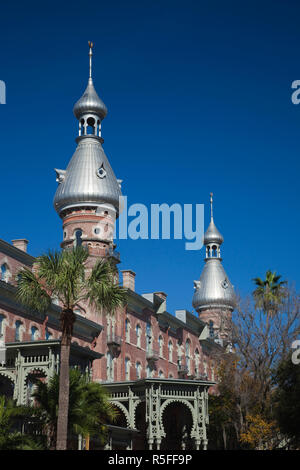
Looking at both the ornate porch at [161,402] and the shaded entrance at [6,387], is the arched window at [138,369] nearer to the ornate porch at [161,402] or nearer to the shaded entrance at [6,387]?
the ornate porch at [161,402]

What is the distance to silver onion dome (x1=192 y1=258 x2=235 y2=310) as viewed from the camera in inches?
2995

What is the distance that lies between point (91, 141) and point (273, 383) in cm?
2267

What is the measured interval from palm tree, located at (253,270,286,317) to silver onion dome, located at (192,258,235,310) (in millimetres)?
24448

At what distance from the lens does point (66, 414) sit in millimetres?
22516

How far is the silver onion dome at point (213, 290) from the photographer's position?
2995 inches

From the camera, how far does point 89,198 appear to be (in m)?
51.0

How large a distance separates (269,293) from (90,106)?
19221 mm

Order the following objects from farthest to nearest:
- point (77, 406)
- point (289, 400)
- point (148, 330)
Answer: point (148, 330), point (289, 400), point (77, 406)

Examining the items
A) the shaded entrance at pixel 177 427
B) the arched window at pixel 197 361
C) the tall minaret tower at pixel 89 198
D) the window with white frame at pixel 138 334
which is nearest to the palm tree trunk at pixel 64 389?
the shaded entrance at pixel 177 427

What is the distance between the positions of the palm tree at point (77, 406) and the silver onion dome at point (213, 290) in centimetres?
5110

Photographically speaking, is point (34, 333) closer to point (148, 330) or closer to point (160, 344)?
point (148, 330)

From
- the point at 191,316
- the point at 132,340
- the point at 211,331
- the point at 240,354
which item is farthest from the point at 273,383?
the point at 211,331

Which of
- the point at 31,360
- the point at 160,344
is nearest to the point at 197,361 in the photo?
the point at 160,344

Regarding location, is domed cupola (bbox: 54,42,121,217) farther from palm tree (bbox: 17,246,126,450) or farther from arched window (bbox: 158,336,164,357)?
palm tree (bbox: 17,246,126,450)
